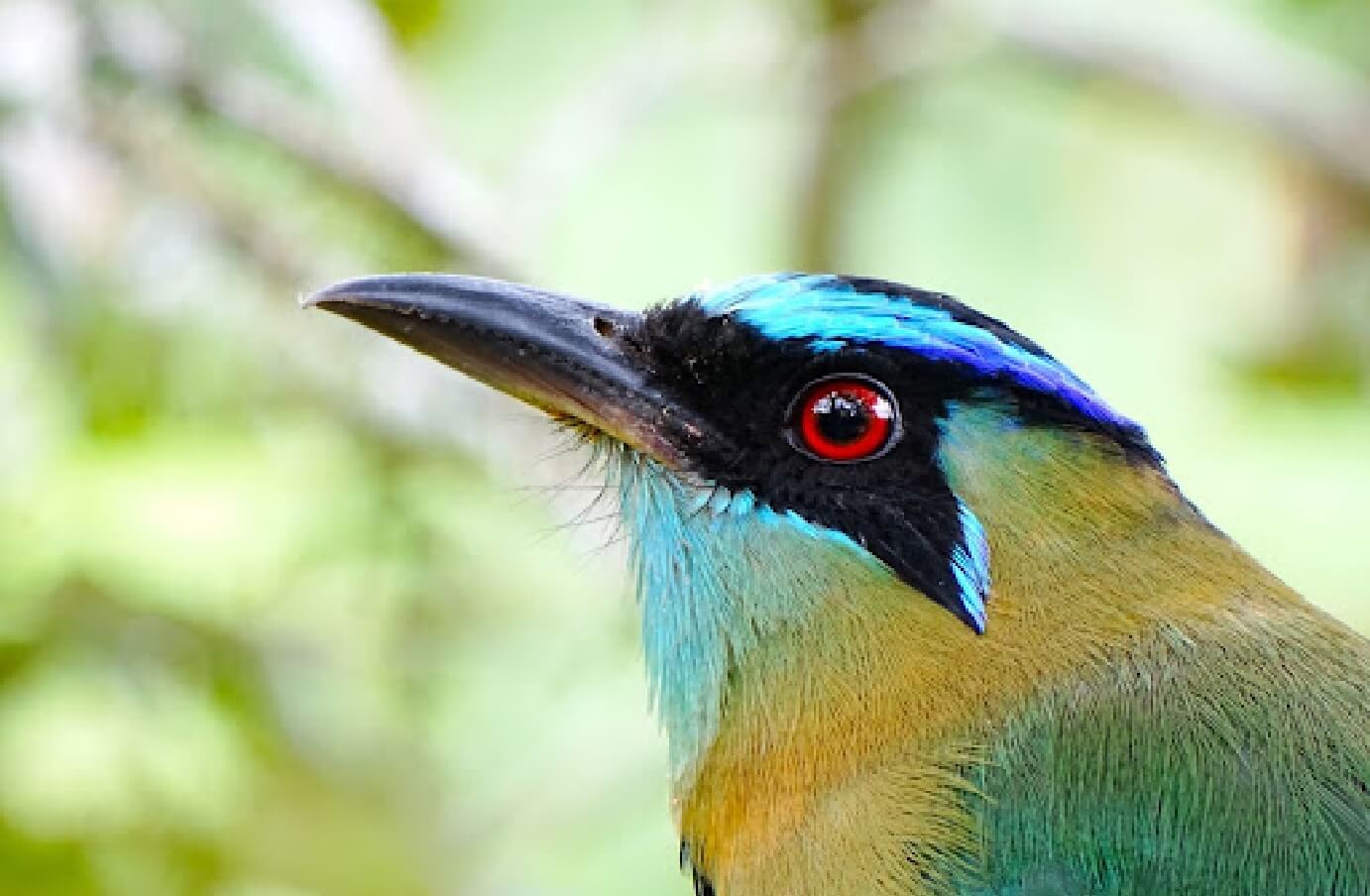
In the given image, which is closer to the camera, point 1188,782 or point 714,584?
point 1188,782

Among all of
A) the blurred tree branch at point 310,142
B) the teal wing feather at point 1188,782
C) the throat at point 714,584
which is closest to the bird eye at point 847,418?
the throat at point 714,584

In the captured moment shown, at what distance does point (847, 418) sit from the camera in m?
3.43

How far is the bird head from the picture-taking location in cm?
342

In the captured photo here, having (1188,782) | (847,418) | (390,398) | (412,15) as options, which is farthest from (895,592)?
(412,15)

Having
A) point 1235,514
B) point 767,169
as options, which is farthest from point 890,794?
point 767,169

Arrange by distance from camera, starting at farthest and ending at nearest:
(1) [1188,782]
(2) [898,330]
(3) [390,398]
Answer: (3) [390,398] → (2) [898,330] → (1) [1188,782]

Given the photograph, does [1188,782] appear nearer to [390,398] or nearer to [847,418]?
[847,418]

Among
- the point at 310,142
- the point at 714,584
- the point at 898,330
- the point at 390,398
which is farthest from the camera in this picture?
the point at 390,398

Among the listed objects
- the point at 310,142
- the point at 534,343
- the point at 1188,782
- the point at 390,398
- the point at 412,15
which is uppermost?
the point at 412,15

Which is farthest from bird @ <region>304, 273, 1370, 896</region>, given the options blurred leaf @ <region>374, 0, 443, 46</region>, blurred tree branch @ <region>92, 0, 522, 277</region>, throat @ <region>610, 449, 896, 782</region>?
blurred leaf @ <region>374, 0, 443, 46</region>

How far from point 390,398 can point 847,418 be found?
2.26 m

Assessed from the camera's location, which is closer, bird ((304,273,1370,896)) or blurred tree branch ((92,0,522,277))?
bird ((304,273,1370,896))

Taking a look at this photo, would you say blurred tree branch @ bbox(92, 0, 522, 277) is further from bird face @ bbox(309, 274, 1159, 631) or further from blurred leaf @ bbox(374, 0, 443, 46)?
bird face @ bbox(309, 274, 1159, 631)

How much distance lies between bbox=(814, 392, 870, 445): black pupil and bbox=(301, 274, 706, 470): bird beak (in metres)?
0.21
